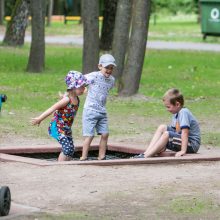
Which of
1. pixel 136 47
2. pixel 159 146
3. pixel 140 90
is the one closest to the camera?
pixel 159 146

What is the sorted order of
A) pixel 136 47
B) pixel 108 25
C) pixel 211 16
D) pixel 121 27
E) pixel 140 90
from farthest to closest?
1. pixel 211 16
2. pixel 108 25
3. pixel 140 90
4. pixel 121 27
5. pixel 136 47

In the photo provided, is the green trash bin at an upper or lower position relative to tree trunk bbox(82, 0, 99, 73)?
lower

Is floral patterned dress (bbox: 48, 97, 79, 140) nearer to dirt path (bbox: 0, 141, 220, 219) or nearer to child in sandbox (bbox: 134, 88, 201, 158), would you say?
child in sandbox (bbox: 134, 88, 201, 158)

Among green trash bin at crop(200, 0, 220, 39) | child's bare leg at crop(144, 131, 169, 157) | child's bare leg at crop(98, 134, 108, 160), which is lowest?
green trash bin at crop(200, 0, 220, 39)

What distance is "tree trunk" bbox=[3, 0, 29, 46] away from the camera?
1164 inches

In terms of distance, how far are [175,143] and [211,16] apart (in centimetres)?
2694

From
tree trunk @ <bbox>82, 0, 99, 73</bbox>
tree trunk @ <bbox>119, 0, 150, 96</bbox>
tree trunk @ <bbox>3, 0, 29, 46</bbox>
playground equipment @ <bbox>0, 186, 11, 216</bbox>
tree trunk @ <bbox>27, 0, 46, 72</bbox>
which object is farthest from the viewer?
tree trunk @ <bbox>3, 0, 29, 46</bbox>

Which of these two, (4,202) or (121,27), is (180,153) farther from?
(121,27)

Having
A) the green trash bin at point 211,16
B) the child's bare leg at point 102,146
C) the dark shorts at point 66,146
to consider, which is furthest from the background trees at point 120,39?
the green trash bin at point 211,16

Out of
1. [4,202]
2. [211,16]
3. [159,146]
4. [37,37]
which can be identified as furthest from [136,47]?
[211,16]

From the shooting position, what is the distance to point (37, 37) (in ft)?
72.7

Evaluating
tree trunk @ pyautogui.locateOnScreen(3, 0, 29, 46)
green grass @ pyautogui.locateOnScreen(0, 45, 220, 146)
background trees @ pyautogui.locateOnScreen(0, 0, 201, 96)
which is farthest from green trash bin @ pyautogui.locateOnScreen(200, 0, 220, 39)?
background trees @ pyautogui.locateOnScreen(0, 0, 201, 96)

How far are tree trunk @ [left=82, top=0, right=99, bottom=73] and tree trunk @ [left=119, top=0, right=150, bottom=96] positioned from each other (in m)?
1.73

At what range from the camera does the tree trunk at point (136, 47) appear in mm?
16672
